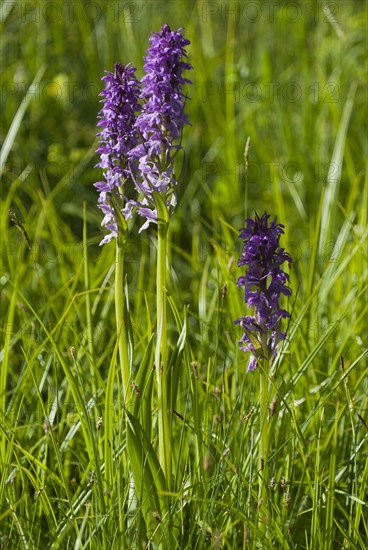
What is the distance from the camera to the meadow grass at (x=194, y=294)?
2.44 m

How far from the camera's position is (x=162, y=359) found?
2408mm

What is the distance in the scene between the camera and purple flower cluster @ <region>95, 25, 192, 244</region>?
2295mm

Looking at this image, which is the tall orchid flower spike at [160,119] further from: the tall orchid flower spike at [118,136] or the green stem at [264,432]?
the green stem at [264,432]

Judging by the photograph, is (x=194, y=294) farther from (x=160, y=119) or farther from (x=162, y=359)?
(x=160, y=119)

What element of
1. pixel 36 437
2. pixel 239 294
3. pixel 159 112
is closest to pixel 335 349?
pixel 239 294

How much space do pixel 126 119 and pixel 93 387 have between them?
113 centimetres

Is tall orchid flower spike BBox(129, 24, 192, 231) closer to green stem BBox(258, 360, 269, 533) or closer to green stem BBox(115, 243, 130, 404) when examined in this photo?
green stem BBox(115, 243, 130, 404)

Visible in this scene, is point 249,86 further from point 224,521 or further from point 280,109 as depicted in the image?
point 224,521

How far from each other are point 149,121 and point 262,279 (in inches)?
22.7

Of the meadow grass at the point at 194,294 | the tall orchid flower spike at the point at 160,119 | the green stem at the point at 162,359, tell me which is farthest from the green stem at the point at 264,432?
the tall orchid flower spike at the point at 160,119

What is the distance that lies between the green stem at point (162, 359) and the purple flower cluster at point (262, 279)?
0.25 meters

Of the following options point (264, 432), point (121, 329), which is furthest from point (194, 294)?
point (264, 432)

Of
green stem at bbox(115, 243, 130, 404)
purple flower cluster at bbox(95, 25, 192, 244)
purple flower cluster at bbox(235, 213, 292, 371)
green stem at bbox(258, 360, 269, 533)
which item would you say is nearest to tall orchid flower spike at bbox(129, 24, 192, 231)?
purple flower cluster at bbox(95, 25, 192, 244)

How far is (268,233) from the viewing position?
222 centimetres
